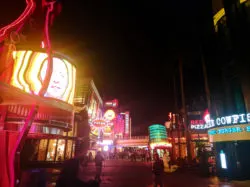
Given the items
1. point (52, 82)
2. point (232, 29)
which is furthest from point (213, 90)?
point (52, 82)

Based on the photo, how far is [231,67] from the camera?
17.1 metres

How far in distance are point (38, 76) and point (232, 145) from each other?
15.7 metres

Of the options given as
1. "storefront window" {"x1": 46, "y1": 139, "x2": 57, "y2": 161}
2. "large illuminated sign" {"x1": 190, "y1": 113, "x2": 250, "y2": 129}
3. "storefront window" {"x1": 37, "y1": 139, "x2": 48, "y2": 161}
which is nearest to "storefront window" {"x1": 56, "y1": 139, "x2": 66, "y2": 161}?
"storefront window" {"x1": 46, "y1": 139, "x2": 57, "y2": 161}

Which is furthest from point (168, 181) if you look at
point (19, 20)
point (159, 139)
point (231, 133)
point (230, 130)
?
point (159, 139)

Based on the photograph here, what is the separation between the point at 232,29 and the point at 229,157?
407 inches

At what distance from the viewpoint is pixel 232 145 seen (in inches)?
626

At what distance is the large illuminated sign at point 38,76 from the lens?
5496 millimetres

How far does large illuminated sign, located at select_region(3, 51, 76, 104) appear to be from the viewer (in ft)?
18.0

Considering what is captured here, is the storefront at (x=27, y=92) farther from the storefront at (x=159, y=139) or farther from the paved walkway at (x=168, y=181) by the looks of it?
the storefront at (x=159, y=139)

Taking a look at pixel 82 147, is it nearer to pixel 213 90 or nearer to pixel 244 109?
pixel 244 109

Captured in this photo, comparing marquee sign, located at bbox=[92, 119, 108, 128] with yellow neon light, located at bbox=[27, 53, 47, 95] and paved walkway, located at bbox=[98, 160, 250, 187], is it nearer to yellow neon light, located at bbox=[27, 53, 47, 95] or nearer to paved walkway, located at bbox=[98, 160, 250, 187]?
paved walkway, located at bbox=[98, 160, 250, 187]

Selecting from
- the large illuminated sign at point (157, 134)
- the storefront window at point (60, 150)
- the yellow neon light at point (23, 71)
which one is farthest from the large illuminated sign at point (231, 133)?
the large illuminated sign at point (157, 134)

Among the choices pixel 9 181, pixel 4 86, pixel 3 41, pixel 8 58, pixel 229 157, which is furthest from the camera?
pixel 229 157

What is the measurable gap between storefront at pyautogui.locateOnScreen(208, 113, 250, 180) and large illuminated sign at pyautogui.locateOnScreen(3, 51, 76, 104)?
1227cm
